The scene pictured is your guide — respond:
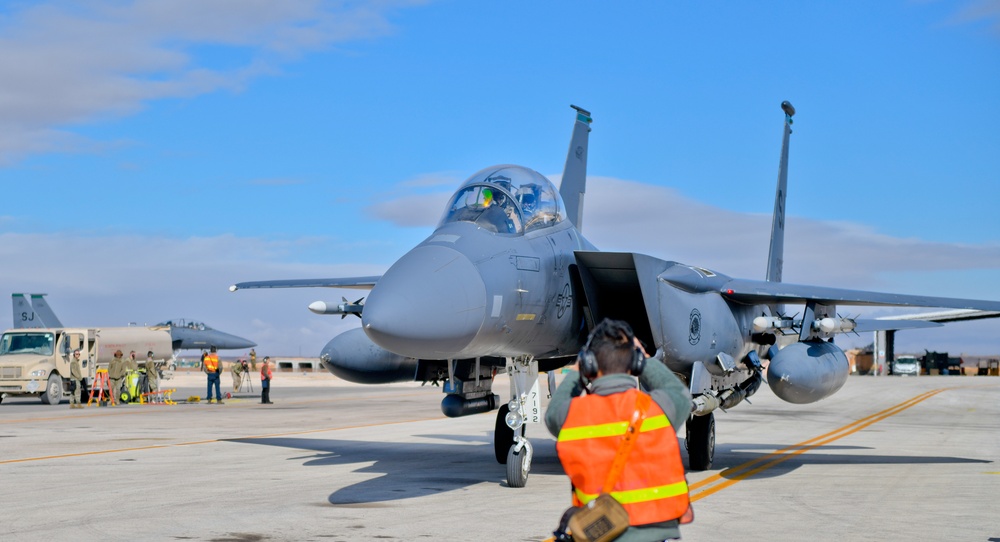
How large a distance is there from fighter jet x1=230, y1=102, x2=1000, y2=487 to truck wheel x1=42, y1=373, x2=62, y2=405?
17619 mm

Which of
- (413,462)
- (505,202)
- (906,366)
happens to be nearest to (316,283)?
(413,462)

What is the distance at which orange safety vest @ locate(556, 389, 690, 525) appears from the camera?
405cm

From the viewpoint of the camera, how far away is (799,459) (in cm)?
1592

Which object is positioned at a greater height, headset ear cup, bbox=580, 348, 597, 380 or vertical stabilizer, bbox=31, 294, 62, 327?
vertical stabilizer, bbox=31, 294, 62, 327

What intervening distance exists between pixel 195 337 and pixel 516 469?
35.0 metres

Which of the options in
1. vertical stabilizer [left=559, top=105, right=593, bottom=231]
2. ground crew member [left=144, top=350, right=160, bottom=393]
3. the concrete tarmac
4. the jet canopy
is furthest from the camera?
ground crew member [left=144, top=350, right=160, bottom=393]

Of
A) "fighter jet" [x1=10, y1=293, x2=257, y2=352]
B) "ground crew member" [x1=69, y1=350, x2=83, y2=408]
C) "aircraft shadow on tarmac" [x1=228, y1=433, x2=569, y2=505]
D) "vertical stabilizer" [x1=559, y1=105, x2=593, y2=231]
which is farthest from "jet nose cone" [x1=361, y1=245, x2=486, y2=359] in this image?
"fighter jet" [x1=10, y1=293, x2=257, y2=352]

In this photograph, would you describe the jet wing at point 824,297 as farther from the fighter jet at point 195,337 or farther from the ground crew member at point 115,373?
the fighter jet at point 195,337

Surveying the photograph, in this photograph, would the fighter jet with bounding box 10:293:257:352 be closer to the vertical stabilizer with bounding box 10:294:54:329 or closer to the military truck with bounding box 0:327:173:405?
the vertical stabilizer with bounding box 10:294:54:329

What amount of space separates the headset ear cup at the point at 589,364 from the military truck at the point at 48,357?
99.6 feet

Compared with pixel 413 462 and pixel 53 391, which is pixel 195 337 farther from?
pixel 413 462

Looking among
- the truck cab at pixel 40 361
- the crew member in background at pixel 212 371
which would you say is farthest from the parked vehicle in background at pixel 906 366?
the truck cab at pixel 40 361

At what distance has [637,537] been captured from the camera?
4094 mm

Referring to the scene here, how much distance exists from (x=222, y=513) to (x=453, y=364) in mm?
3668
